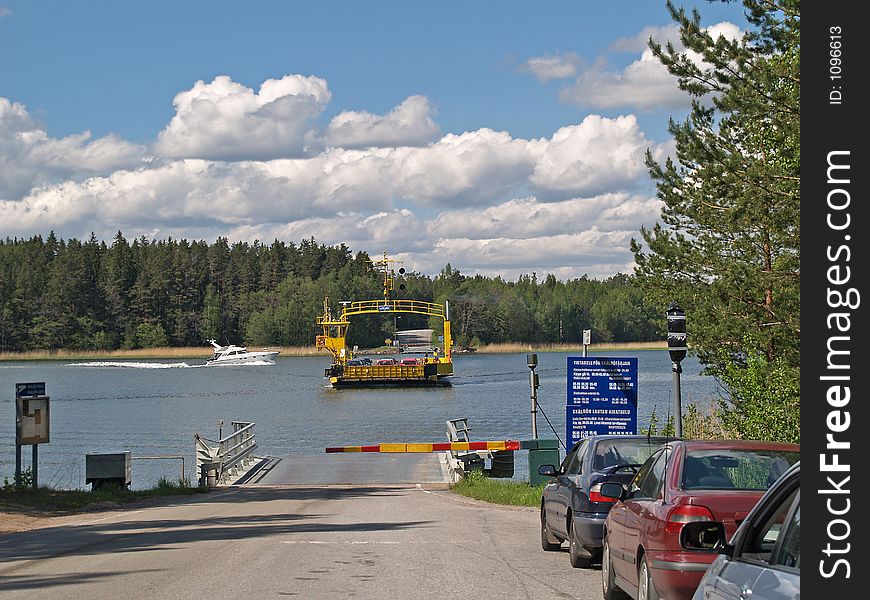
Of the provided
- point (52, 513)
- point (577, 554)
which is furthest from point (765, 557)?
point (52, 513)

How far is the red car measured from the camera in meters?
8.20

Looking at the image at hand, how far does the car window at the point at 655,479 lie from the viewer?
913 cm

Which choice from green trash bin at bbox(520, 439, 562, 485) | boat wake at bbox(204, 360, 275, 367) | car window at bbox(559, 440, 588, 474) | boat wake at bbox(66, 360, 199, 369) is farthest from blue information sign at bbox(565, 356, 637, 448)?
boat wake at bbox(204, 360, 275, 367)

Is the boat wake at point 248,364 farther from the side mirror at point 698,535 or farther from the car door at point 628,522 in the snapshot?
the side mirror at point 698,535

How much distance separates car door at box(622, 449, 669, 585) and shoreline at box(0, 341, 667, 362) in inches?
5716

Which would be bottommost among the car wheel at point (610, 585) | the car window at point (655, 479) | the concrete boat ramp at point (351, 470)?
the concrete boat ramp at point (351, 470)

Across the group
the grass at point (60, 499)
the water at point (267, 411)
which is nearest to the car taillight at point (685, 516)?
the grass at point (60, 499)

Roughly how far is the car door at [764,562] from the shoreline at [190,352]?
14928 centimetres

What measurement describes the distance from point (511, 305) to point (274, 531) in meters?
167

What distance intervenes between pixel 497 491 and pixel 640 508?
15359mm

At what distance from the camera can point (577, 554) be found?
12.7 metres

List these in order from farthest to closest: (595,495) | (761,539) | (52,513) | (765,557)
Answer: (52,513), (595,495), (761,539), (765,557)

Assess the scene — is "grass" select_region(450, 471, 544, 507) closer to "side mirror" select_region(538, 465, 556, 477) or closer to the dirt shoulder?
the dirt shoulder

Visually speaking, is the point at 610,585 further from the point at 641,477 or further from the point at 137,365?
the point at 137,365
